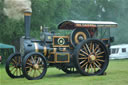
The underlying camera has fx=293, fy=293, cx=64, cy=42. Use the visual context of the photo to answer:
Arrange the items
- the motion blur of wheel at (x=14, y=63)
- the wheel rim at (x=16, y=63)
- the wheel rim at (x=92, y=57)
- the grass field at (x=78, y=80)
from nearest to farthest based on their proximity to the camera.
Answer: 1. the grass field at (x=78, y=80)
2. the wheel rim at (x=92, y=57)
3. the motion blur of wheel at (x=14, y=63)
4. the wheel rim at (x=16, y=63)

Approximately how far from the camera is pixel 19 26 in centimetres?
2297

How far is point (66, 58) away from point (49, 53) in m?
0.62

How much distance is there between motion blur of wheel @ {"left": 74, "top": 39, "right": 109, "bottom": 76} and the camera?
32.7ft

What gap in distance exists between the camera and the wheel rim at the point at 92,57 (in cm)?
1018

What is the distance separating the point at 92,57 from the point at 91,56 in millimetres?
51

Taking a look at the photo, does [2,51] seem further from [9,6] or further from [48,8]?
[9,6]

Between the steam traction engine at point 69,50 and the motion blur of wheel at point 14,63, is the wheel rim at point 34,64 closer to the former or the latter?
the steam traction engine at point 69,50

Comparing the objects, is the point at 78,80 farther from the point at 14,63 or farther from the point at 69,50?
the point at 14,63

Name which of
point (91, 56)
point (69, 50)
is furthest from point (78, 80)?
point (69, 50)

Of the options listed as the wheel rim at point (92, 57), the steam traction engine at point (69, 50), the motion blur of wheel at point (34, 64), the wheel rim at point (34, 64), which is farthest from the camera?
the wheel rim at point (92, 57)

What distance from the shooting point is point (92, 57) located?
1022cm

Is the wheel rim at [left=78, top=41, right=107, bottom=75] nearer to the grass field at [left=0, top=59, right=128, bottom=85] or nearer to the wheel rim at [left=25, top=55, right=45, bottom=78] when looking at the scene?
the grass field at [left=0, top=59, right=128, bottom=85]

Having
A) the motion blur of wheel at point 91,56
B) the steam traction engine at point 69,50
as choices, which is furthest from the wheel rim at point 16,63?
the motion blur of wheel at point 91,56

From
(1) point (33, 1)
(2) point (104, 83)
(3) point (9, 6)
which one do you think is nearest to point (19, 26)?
(1) point (33, 1)
